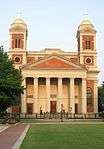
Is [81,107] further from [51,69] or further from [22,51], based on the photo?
[22,51]

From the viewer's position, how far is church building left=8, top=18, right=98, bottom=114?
109m

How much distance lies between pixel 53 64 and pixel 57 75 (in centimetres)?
287

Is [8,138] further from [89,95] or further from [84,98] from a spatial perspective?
[89,95]

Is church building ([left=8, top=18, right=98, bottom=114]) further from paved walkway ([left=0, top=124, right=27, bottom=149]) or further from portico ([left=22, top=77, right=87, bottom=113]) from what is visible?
paved walkway ([left=0, top=124, right=27, bottom=149])

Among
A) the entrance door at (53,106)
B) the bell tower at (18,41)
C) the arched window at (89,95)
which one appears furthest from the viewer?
the bell tower at (18,41)

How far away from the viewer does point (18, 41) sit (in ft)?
385

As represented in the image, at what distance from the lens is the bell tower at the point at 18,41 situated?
116188 mm

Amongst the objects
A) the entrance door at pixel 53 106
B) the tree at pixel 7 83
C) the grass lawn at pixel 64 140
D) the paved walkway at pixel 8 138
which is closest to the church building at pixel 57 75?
the entrance door at pixel 53 106

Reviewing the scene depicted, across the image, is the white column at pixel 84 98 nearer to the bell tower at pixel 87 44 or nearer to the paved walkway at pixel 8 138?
the bell tower at pixel 87 44

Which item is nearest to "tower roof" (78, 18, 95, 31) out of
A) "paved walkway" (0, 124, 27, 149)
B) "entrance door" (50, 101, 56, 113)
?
"entrance door" (50, 101, 56, 113)

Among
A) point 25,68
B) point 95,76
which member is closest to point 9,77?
point 25,68

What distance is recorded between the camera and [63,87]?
113688mm

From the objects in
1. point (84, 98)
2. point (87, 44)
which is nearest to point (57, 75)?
point (84, 98)

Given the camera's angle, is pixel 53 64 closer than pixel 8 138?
No
